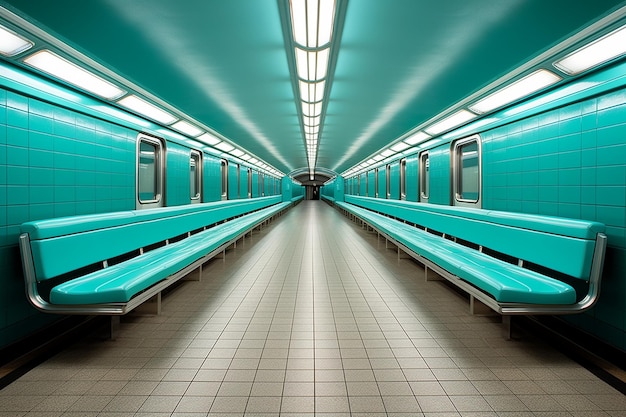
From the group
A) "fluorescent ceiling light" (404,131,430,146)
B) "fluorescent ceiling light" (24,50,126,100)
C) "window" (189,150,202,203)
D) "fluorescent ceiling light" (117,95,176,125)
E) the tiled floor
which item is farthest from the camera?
"window" (189,150,202,203)

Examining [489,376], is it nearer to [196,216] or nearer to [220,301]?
[220,301]

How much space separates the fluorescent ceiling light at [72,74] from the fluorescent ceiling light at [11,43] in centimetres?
12

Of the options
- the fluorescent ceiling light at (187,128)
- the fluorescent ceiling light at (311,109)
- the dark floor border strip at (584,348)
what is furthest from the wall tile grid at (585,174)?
the fluorescent ceiling light at (187,128)

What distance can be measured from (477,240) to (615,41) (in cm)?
234

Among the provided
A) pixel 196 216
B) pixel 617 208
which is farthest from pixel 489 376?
pixel 196 216

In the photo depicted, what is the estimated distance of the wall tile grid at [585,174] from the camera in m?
2.34

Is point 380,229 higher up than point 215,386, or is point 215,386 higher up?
point 380,229

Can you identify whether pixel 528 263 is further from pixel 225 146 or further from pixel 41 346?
pixel 225 146

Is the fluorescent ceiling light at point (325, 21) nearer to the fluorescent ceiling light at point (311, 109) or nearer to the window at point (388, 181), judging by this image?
the fluorescent ceiling light at point (311, 109)

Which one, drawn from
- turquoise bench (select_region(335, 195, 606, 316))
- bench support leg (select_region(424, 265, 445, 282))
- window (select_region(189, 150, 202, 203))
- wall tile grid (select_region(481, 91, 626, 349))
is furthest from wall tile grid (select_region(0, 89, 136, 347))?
wall tile grid (select_region(481, 91, 626, 349))

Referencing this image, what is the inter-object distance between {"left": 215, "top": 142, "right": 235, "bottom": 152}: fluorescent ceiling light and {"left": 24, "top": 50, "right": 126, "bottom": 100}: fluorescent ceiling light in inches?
172

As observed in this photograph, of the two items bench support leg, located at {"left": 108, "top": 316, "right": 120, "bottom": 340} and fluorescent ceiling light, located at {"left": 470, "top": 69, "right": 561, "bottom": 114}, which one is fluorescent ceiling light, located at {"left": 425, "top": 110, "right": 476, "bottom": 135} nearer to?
fluorescent ceiling light, located at {"left": 470, "top": 69, "right": 561, "bottom": 114}

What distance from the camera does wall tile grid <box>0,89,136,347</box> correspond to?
2.36 metres

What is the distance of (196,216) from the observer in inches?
228
